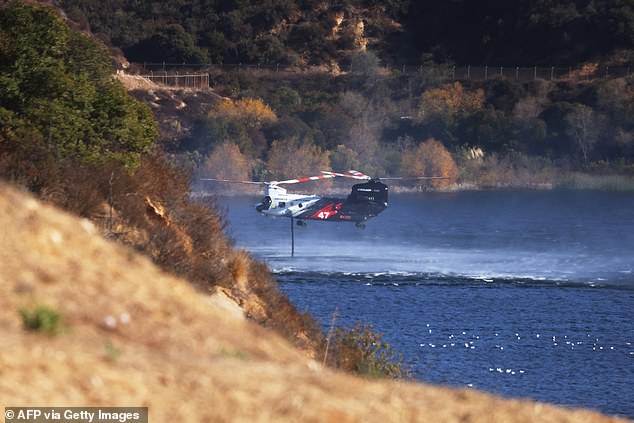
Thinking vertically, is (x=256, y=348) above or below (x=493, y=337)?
above

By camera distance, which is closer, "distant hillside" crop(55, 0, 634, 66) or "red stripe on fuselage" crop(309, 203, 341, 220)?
"red stripe on fuselage" crop(309, 203, 341, 220)

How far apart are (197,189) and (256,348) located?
118504mm

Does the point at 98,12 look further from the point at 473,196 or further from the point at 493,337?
the point at 493,337

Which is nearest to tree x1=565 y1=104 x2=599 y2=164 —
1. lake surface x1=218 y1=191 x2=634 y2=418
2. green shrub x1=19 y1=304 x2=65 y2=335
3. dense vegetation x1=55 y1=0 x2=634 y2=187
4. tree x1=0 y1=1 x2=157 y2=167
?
dense vegetation x1=55 y1=0 x2=634 y2=187

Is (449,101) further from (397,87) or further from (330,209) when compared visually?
(330,209)

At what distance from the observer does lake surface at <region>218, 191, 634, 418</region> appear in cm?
4522

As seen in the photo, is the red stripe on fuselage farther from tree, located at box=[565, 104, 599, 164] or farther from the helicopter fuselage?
tree, located at box=[565, 104, 599, 164]

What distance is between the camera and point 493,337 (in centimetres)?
5334

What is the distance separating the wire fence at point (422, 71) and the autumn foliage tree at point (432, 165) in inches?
753

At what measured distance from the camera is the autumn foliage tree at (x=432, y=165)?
14325 centimetres

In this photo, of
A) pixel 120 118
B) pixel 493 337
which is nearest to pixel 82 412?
pixel 120 118

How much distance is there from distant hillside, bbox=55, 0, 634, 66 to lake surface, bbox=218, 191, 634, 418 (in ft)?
121

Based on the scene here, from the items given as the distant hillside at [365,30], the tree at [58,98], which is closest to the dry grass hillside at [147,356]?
the tree at [58,98]

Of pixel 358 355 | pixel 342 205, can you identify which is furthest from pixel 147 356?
pixel 342 205
